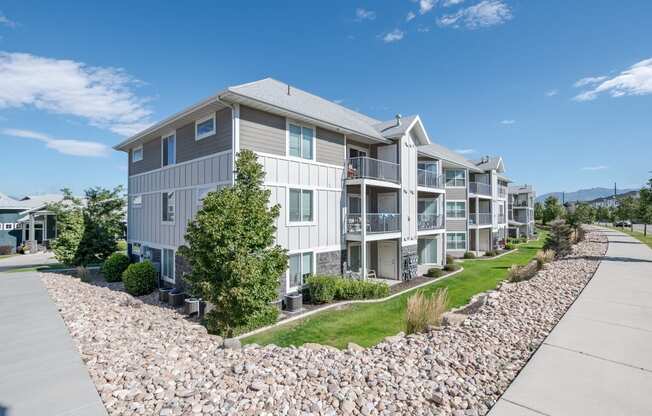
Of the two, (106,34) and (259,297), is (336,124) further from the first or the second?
(106,34)

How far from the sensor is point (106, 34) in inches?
557

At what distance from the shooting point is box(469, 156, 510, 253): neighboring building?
99.7 feet

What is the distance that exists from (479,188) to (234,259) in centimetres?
2949

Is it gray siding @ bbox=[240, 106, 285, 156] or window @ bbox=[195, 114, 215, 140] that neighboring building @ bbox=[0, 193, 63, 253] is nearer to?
window @ bbox=[195, 114, 215, 140]

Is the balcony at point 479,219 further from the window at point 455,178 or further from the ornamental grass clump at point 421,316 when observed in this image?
the ornamental grass clump at point 421,316

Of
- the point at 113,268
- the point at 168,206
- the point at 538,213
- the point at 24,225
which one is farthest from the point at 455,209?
the point at 538,213

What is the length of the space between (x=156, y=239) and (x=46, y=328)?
31.1 feet

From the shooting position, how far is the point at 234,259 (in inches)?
338

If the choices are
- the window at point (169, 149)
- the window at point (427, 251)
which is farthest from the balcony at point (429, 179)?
the window at point (169, 149)

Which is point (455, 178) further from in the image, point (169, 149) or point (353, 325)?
point (169, 149)

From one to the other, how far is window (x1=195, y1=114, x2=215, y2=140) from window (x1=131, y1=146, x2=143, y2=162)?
759 centimetres

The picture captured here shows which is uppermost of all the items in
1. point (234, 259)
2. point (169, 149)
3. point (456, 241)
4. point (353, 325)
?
point (169, 149)

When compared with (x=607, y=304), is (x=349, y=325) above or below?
below

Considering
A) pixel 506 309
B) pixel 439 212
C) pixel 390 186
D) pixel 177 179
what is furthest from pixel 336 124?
pixel 439 212
